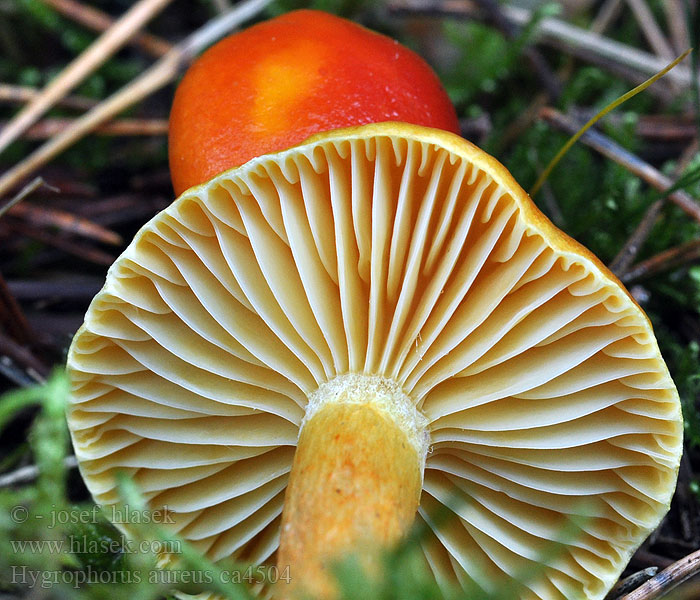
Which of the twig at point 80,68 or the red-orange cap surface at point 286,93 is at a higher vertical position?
the twig at point 80,68

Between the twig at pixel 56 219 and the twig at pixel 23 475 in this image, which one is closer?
the twig at pixel 23 475

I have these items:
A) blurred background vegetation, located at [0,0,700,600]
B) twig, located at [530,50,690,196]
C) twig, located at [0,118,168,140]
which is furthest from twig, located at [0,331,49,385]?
twig, located at [530,50,690,196]

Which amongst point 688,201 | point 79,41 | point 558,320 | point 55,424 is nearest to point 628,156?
point 688,201

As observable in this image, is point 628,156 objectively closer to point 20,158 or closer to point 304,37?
point 304,37

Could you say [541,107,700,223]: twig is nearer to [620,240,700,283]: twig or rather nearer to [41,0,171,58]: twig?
[620,240,700,283]: twig

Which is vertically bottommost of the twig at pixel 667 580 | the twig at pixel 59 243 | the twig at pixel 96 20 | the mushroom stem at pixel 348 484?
the twig at pixel 667 580

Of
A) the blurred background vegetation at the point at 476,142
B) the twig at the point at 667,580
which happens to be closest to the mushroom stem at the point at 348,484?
the blurred background vegetation at the point at 476,142

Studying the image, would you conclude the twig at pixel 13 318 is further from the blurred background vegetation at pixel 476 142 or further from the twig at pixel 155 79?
Answer: the twig at pixel 155 79

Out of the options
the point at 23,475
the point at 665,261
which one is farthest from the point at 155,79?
the point at 665,261
